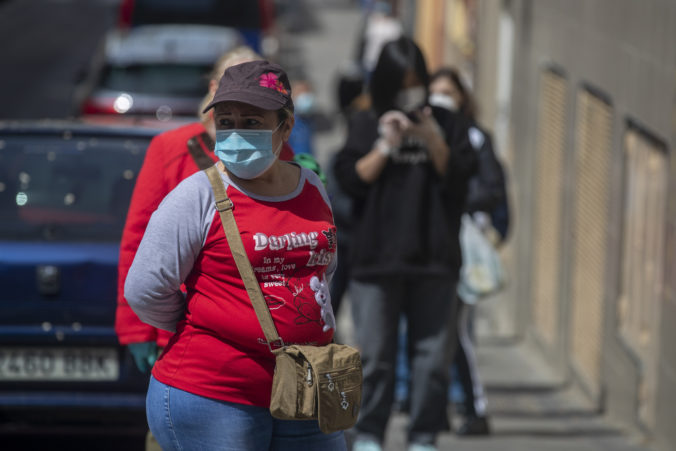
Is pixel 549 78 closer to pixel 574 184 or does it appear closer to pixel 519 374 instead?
pixel 574 184

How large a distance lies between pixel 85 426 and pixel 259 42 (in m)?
15.2

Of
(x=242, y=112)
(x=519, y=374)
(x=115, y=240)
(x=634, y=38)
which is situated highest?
(x=634, y=38)

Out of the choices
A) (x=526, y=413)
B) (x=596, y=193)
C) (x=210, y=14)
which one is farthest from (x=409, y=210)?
(x=210, y=14)

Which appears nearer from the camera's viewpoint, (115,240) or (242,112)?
(242,112)

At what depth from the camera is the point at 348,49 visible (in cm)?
2841

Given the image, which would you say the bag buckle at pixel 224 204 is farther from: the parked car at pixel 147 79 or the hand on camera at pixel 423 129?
the parked car at pixel 147 79

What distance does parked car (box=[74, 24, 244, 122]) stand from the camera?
1370 cm

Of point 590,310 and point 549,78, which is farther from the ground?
point 549,78

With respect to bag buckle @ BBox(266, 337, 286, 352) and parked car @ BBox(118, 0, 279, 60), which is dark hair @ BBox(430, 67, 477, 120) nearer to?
bag buckle @ BBox(266, 337, 286, 352)

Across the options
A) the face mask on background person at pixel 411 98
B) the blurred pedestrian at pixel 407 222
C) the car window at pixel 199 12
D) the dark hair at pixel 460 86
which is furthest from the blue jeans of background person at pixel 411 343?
the car window at pixel 199 12

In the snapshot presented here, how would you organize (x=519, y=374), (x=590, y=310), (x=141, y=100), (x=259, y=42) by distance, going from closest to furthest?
(x=590, y=310), (x=519, y=374), (x=141, y=100), (x=259, y=42)

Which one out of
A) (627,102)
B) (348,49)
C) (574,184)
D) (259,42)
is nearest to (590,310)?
(574,184)

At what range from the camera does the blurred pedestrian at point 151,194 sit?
14.2ft

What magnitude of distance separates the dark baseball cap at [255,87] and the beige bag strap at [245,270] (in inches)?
10.6
